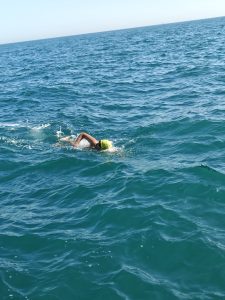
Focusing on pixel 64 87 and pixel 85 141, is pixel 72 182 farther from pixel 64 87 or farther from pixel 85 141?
pixel 64 87

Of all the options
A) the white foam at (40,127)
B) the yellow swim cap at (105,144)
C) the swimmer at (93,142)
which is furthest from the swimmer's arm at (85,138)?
the white foam at (40,127)

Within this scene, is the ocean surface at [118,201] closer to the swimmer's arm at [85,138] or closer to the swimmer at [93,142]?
the swimmer at [93,142]

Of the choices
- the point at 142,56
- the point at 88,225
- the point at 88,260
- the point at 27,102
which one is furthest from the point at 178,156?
the point at 142,56

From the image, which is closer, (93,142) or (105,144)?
(105,144)

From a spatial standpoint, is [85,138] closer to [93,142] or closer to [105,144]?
[93,142]

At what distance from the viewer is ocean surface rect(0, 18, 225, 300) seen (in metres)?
8.40

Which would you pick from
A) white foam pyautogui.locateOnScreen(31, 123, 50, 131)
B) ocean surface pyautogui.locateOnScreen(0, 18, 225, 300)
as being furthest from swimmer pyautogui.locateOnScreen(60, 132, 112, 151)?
white foam pyautogui.locateOnScreen(31, 123, 50, 131)

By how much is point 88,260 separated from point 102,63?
36.3 metres

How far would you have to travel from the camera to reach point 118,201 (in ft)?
38.1

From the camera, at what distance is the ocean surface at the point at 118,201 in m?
8.40

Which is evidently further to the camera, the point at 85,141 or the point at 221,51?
the point at 221,51

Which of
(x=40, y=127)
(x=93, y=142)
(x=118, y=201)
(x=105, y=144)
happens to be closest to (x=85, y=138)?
(x=93, y=142)

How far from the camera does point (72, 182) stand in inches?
519

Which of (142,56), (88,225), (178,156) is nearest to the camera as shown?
(88,225)
